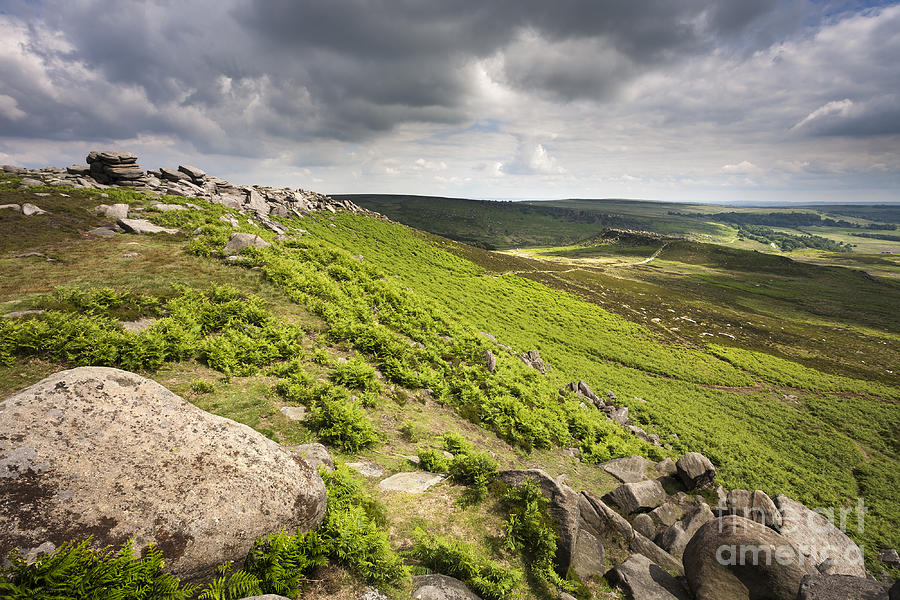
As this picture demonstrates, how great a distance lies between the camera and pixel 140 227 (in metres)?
26.2

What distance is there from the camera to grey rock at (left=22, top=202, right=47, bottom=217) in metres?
25.3

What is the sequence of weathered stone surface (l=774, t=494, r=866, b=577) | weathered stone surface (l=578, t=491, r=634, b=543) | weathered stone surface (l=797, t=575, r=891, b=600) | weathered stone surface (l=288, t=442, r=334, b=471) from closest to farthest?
weathered stone surface (l=797, t=575, r=891, b=600) < weathered stone surface (l=288, t=442, r=334, b=471) < weathered stone surface (l=578, t=491, r=634, b=543) < weathered stone surface (l=774, t=494, r=866, b=577)

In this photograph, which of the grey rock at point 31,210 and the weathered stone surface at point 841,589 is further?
the grey rock at point 31,210

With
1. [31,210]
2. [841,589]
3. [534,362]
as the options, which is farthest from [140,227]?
[841,589]

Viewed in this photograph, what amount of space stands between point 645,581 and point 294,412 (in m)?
12.3

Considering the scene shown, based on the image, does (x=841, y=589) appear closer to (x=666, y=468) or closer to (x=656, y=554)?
(x=656, y=554)

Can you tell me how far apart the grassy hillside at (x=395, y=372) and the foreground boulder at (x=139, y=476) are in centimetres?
197

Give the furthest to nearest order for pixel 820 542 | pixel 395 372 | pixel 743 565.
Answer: pixel 395 372, pixel 820 542, pixel 743 565

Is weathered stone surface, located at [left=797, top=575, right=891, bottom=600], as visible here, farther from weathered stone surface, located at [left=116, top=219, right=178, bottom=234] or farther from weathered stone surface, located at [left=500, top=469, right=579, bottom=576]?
weathered stone surface, located at [left=116, top=219, right=178, bottom=234]

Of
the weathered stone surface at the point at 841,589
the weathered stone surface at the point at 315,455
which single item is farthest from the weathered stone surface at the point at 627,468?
the weathered stone surface at the point at 315,455

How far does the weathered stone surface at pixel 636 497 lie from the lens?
13742 mm

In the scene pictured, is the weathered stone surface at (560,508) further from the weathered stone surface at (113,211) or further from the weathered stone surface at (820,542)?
the weathered stone surface at (113,211)

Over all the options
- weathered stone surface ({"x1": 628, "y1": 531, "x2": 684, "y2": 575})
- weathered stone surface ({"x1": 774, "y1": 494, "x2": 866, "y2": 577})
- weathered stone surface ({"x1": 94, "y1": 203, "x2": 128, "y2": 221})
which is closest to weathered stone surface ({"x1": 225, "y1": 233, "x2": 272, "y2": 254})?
weathered stone surface ({"x1": 94, "y1": 203, "x2": 128, "y2": 221})

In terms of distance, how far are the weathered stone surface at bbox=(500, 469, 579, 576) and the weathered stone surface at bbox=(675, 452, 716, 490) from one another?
1282 centimetres
